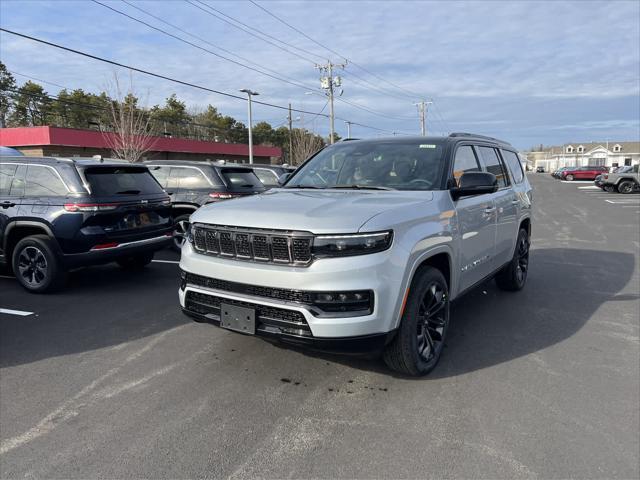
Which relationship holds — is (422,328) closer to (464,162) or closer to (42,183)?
(464,162)

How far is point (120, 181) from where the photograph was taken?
662cm

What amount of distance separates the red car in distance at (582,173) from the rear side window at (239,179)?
4766 cm

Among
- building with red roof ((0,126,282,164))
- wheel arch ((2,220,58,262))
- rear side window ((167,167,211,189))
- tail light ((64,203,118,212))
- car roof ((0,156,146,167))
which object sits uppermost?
building with red roof ((0,126,282,164))

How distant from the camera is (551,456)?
271 centimetres

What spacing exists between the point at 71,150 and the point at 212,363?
3267 centimetres

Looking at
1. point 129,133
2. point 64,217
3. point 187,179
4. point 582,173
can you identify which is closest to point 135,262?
point 64,217

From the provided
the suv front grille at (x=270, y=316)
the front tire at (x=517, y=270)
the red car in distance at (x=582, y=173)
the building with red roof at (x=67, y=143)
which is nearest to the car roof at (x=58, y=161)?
the suv front grille at (x=270, y=316)

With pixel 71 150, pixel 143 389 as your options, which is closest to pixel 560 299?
pixel 143 389

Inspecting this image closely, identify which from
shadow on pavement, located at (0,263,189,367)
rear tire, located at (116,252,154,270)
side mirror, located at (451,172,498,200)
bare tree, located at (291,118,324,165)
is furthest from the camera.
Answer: bare tree, located at (291,118,324,165)

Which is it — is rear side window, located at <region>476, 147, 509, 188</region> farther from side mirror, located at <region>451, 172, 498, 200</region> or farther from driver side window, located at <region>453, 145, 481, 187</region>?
side mirror, located at <region>451, 172, 498, 200</region>

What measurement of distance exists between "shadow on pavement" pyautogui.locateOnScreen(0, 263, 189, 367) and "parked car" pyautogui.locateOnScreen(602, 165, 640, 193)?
28533 mm

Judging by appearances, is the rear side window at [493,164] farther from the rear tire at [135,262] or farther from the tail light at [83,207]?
the rear tire at [135,262]

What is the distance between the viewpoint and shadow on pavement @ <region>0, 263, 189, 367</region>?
4453 millimetres

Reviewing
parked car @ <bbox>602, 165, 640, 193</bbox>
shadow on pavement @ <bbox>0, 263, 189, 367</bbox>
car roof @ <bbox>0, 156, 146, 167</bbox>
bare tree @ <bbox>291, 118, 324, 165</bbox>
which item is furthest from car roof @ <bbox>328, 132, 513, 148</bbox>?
bare tree @ <bbox>291, 118, 324, 165</bbox>
